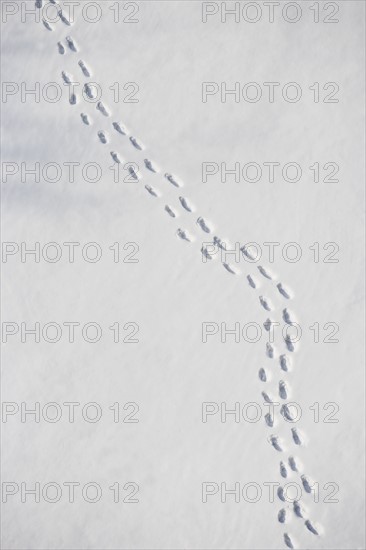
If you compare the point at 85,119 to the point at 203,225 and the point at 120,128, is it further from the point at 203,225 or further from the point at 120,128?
the point at 203,225

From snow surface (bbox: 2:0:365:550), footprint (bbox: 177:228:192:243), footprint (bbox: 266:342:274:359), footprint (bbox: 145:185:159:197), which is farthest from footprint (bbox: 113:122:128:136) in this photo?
footprint (bbox: 266:342:274:359)

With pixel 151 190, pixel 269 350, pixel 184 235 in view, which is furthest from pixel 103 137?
pixel 269 350

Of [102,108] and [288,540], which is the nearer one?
[288,540]

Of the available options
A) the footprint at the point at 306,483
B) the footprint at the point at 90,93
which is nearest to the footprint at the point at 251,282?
the footprint at the point at 306,483

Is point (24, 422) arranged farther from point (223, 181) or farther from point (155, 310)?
point (223, 181)

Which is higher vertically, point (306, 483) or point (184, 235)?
point (184, 235)

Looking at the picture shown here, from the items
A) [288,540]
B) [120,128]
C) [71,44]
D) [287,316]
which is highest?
[71,44]
